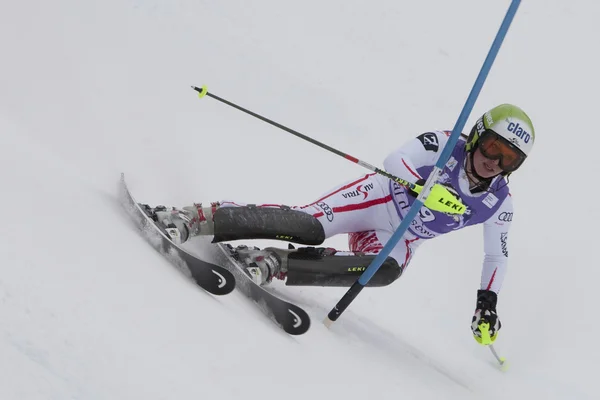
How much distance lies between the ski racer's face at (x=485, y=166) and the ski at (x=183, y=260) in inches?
62.3

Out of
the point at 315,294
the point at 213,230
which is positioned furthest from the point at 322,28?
the point at 213,230

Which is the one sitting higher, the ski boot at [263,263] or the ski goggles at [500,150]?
the ski goggles at [500,150]

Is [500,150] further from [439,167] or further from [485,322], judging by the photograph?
[485,322]

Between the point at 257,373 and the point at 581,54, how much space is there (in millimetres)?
8102

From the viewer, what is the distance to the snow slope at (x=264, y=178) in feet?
9.71

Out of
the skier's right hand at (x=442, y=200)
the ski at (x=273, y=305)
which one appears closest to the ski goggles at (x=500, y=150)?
the skier's right hand at (x=442, y=200)

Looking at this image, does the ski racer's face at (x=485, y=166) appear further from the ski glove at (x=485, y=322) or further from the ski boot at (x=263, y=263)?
the ski boot at (x=263, y=263)

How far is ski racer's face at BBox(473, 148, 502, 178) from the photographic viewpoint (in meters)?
4.73

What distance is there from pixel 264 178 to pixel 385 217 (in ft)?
6.12

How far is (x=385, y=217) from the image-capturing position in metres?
5.17

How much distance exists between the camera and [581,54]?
33.9 feet

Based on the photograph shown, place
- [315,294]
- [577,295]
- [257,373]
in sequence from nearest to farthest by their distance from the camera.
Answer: [257,373] → [315,294] → [577,295]

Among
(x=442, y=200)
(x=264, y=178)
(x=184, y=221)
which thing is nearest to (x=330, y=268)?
(x=442, y=200)

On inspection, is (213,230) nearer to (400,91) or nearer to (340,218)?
(340,218)
